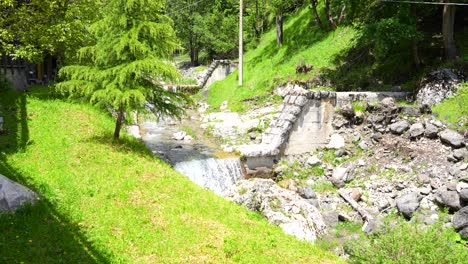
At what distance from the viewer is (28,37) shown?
709 inches

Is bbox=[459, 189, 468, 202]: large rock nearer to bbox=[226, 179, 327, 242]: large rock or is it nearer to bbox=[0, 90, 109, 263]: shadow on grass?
bbox=[226, 179, 327, 242]: large rock

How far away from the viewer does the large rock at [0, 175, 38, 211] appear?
853 centimetres

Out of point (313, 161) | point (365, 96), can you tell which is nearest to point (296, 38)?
point (365, 96)

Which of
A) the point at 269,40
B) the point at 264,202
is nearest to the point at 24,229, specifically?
the point at 264,202

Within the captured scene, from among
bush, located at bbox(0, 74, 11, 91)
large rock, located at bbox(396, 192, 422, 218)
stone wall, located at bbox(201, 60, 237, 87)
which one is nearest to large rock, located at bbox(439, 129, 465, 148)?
large rock, located at bbox(396, 192, 422, 218)

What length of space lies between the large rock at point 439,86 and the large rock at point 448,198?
6.86 m

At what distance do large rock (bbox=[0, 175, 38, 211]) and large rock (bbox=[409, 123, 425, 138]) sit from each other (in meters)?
16.6

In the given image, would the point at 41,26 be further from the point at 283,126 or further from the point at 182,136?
the point at 283,126

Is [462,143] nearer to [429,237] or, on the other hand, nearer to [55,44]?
[429,237]

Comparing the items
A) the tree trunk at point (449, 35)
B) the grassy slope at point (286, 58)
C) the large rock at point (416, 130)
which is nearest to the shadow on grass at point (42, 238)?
the large rock at point (416, 130)

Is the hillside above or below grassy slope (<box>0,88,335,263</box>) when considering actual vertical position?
above

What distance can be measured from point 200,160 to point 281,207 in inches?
241

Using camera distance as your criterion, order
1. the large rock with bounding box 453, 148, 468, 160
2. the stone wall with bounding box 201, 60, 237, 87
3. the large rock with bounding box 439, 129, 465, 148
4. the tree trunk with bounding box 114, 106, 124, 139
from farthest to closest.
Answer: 1. the stone wall with bounding box 201, 60, 237, 87
2. the large rock with bounding box 439, 129, 465, 148
3. the large rock with bounding box 453, 148, 468, 160
4. the tree trunk with bounding box 114, 106, 124, 139

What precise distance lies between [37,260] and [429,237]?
8.52 meters
